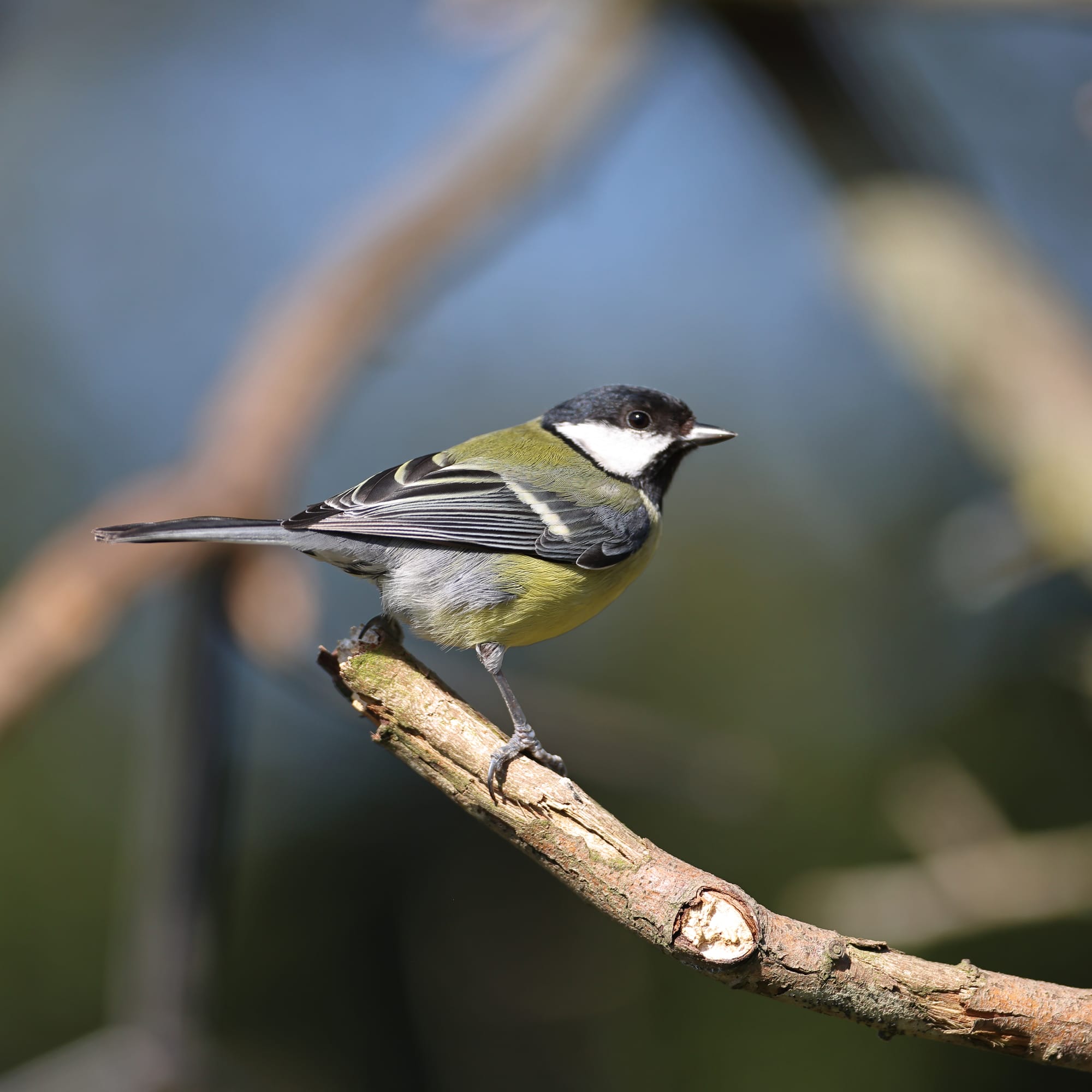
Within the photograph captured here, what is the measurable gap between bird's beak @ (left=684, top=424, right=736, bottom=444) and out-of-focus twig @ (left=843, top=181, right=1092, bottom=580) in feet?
5.63

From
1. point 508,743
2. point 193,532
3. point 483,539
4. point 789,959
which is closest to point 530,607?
point 483,539

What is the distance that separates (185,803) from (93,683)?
2.80 meters

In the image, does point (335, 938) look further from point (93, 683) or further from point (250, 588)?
point (250, 588)

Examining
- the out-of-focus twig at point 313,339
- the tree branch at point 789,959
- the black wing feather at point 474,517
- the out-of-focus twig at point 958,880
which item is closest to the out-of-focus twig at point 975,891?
the out-of-focus twig at point 958,880

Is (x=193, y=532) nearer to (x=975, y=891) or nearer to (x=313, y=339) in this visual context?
(x=313, y=339)

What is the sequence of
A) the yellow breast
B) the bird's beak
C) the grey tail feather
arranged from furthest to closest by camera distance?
the bird's beak < the yellow breast < the grey tail feather

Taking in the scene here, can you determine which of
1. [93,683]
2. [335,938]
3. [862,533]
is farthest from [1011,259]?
[93,683]

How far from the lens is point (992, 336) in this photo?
Answer: 4199 millimetres

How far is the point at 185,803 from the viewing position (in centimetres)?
275

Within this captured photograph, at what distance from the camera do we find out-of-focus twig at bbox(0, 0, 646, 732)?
2.85 metres

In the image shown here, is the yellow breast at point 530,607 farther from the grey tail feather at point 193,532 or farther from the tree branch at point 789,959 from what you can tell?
the tree branch at point 789,959

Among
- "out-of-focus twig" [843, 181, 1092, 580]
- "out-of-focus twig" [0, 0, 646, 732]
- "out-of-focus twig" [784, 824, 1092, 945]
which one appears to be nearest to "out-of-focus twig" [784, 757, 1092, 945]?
"out-of-focus twig" [784, 824, 1092, 945]

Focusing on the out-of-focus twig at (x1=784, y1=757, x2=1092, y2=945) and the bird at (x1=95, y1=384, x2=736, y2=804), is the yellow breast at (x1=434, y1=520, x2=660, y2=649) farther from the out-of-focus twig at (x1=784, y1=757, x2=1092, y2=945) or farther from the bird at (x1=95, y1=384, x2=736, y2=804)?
the out-of-focus twig at (x1=784, y1=757, x2=1092, y2=945)

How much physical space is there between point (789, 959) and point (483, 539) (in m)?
1.02
